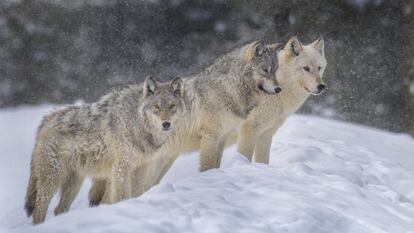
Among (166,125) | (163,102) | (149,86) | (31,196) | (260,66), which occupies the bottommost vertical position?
(31,196)

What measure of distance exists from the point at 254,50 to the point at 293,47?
554 mm

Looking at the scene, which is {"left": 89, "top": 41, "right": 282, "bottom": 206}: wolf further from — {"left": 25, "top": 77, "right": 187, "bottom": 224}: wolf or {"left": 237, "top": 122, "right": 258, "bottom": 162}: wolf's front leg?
{"left": 25, "top": 77, "right": 187, "bottom": 224}: wolf

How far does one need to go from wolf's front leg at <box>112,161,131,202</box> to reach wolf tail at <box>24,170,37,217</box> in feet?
2.55

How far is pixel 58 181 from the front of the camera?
479cm

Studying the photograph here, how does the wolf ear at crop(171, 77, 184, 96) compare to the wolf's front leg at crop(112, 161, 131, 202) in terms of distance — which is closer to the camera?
the wolf's front leg at crop(112, 161, 131, 202)

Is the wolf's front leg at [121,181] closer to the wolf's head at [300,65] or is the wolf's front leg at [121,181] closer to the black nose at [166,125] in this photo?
the black nose at [166,125]

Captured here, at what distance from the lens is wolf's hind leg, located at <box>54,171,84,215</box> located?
4.88 metres

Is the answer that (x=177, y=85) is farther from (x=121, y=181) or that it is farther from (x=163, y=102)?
(x=121, y=181)

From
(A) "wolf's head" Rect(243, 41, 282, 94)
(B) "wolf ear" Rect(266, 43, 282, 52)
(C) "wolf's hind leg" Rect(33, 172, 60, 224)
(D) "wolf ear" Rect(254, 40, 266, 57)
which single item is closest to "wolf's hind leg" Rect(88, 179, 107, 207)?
(C) "wolf's hind leg" Rect(33, 172, 60, 224)

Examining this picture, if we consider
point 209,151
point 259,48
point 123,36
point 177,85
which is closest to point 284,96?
point 259,48

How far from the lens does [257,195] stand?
12.6ft

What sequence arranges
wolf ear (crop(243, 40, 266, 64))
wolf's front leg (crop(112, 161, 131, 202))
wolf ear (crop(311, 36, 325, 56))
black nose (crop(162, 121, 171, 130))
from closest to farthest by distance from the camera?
1. black nose (crop(162, 121, 171, 130))
2. wolf's front leg (crop(112, 161, 131, 202))
3. wolf ear (crop(243, 40, 266, 64))
4. wolf ear (crop(311, 36, 325, 56))

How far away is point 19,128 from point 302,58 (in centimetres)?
273

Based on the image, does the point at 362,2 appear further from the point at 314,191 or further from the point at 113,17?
the point at 314,191
